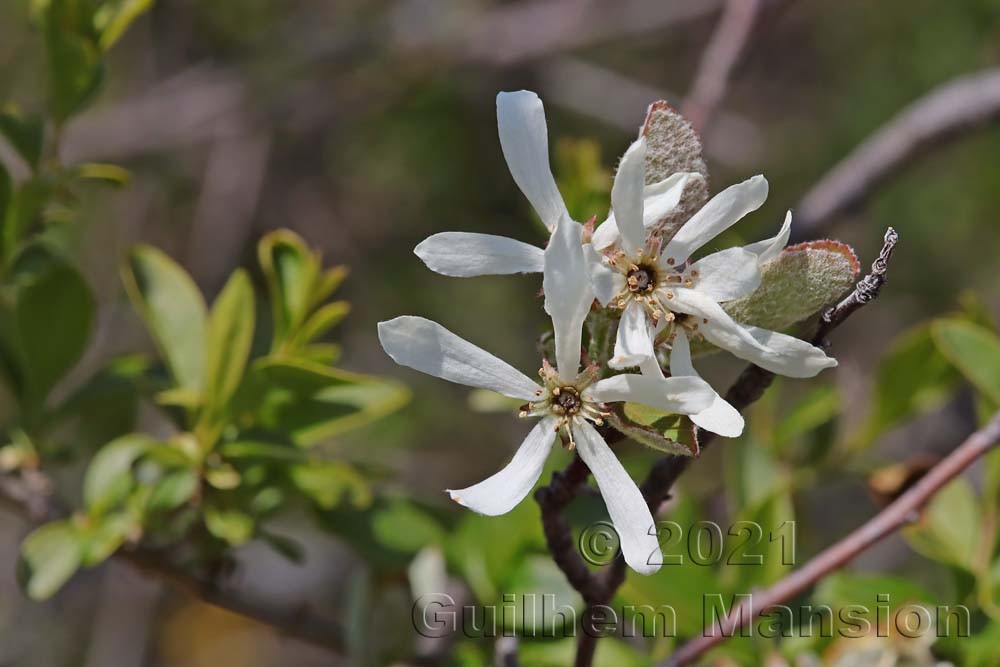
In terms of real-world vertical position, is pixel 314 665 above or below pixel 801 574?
above

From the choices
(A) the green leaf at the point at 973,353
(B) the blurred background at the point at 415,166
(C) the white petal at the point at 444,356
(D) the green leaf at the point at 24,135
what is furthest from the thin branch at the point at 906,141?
(D) the green leaf at the point at 24,135

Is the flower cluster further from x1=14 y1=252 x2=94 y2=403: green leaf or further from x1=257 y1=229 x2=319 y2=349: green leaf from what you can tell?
x1=14 y1=252 x2=94 y2=403: green leaf

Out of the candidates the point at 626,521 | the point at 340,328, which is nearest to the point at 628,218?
the point at 626,521

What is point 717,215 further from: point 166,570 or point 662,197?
point 166,570

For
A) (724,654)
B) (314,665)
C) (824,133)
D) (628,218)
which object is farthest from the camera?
(314,665)

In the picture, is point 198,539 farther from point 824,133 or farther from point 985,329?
point 824,133

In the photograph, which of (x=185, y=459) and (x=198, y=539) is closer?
(x=185, y=459)

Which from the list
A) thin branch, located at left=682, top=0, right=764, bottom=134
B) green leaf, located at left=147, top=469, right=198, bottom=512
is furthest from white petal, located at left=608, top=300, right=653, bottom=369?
thin branch, located at left=682, top=0, right=764, bottom=134

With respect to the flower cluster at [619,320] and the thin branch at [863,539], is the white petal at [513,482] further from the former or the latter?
the thin branch at [863,539]
